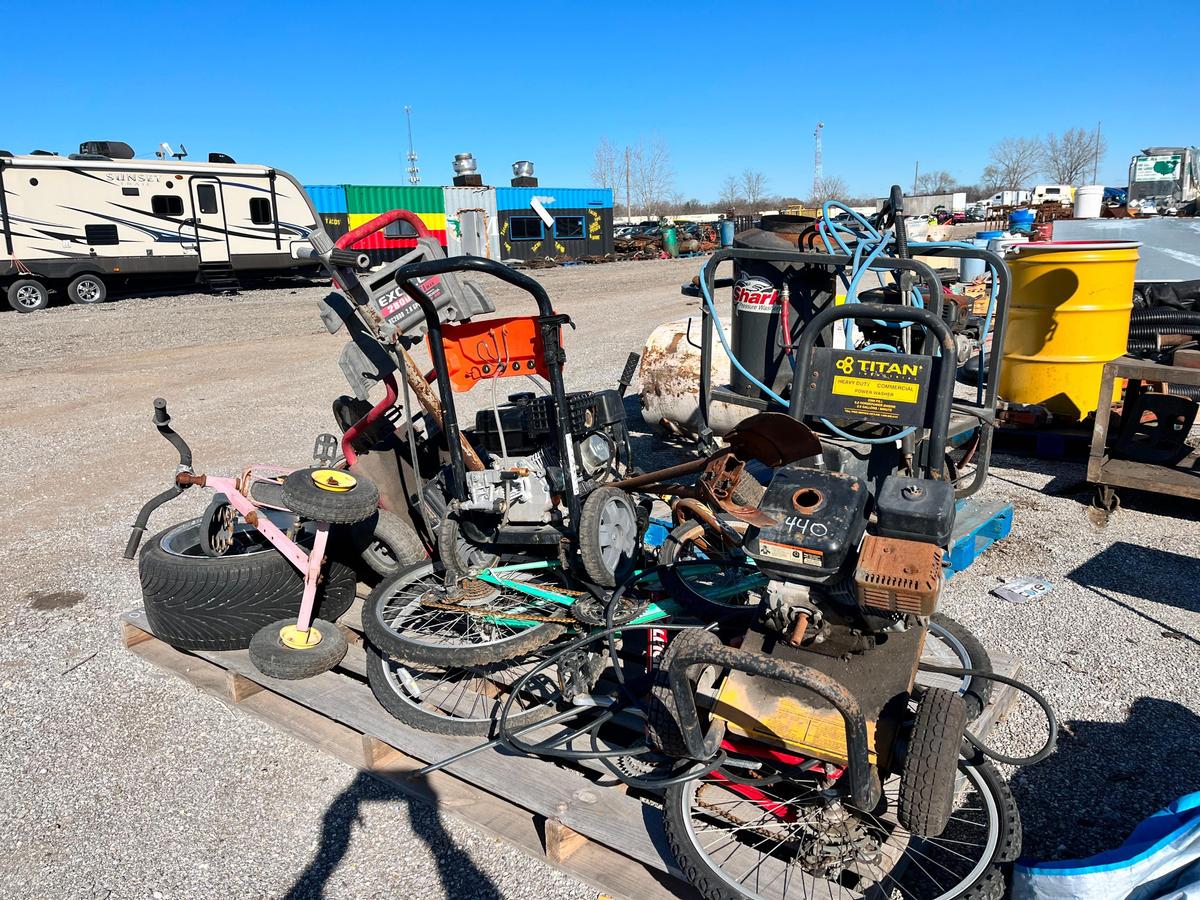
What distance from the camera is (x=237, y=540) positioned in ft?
14.2

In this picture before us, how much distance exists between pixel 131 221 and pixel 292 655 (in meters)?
17.1

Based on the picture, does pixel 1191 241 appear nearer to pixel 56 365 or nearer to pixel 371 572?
pixel 371 572

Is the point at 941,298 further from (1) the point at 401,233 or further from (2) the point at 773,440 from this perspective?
(1) the point at 401,233

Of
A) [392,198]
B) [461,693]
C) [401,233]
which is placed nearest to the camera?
[461,693]

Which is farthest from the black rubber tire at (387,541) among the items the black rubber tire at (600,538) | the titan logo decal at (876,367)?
the titan logo decal at (876,367)

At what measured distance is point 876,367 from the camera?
9.62 ft

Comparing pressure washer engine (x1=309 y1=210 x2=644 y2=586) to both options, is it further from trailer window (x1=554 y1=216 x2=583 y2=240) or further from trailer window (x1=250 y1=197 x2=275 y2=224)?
trailer window (x1=554 y1=216 x2=583 y2=240)

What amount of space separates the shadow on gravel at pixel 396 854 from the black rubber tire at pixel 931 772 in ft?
4.11

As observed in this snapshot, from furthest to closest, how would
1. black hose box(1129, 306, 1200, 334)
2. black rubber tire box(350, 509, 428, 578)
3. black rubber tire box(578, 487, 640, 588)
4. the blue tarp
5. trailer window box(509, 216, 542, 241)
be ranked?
trailer window box(509, 216, 542, 241) < black hose box(1129, 306, 1200, 334) < black rubber tire box(350, 509, 428, 578) < black rubber tire box(578, 487, 640, 588) < the blue tarp

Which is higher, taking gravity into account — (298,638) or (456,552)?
(456,552)

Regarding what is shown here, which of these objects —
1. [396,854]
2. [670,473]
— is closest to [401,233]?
[670,473]

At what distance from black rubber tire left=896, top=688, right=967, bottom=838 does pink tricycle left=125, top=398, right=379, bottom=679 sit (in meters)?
2.25

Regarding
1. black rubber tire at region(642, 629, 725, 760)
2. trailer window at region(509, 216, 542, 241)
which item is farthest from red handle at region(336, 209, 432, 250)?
trailer window at region(509, 216, 542, 241)

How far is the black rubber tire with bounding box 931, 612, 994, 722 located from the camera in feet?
9.38
